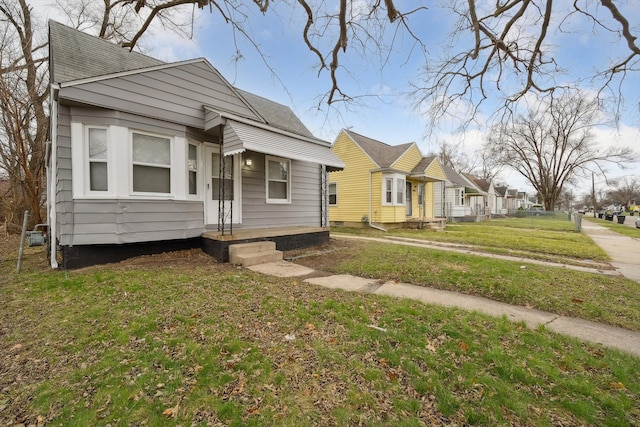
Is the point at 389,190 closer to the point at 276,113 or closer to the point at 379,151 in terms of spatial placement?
the point at 379,151

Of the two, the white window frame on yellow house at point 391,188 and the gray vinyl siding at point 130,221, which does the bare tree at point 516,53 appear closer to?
the gray vinyl siding at point 130,221

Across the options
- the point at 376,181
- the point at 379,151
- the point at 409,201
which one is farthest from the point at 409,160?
the point at 376,181

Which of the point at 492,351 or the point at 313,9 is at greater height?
the point at 313,9

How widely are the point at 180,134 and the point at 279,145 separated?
2.30 meters

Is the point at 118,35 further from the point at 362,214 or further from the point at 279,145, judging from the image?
the point at 362,214

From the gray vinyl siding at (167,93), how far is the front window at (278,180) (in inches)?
68.8

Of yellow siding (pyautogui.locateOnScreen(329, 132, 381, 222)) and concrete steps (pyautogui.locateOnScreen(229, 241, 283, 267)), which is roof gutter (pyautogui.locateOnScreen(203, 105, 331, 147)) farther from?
yellow siding (pyautogui.locateOnScreen(329, 132, 381, 222))

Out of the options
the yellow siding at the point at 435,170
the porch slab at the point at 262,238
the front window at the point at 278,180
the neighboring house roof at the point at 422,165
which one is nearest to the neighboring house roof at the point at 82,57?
the front window at the point at 278,180

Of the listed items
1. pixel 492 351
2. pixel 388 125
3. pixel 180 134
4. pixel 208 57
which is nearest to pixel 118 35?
pixel 208 57

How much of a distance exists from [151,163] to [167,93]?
1.65m

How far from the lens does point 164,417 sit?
196cm

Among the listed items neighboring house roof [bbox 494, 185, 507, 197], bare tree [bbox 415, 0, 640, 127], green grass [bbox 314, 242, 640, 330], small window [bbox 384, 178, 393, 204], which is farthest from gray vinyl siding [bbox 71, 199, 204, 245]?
neighboring house roof [bbox 494, 185, 507, 197]

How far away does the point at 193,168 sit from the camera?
6797 mm

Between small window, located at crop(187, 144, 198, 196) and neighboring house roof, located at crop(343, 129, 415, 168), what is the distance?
1029cm
